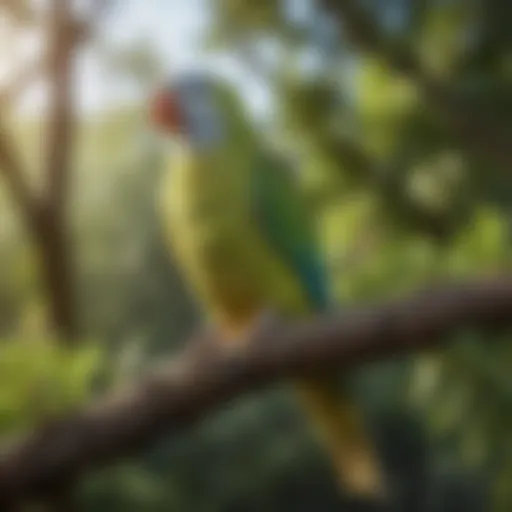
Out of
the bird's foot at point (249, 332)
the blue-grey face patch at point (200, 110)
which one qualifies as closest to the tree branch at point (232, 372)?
the bird's foot at point (249, 332)

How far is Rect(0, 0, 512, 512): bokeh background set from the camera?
639 mm

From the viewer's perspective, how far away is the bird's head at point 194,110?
63 centimetres

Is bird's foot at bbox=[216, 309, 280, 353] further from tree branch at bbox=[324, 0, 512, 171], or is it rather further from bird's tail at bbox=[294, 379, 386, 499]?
tree branch at bbox=[324, 0, 512, 171]

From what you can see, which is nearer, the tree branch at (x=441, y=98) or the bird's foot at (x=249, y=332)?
the bird's foot at (x=249, y=332)

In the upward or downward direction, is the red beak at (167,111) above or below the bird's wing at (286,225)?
above

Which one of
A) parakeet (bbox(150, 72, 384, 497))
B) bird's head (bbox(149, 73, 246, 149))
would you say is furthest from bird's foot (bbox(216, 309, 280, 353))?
bird's head (bbox(149, 73, 246, 149))

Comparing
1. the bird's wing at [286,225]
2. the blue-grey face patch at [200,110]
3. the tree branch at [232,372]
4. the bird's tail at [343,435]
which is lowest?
the bird's tail at [343,435]

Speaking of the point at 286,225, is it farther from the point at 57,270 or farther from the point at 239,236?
the point at 57,270

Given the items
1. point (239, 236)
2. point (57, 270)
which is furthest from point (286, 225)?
point (57, 270)

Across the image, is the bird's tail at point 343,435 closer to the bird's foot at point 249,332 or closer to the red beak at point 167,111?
the bird's foot at point 249,332

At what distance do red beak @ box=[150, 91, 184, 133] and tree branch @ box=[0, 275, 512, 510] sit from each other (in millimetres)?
139

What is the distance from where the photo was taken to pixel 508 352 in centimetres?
64

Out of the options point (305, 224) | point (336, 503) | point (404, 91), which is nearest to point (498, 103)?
point (404, 91)

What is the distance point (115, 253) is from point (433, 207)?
20 cm
